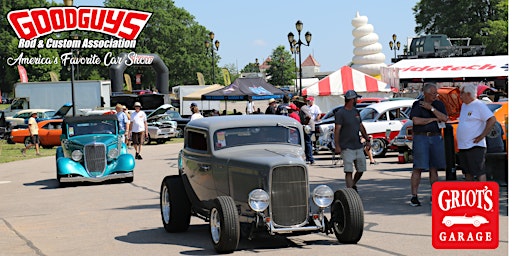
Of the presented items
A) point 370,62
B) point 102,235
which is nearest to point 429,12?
point 370,62

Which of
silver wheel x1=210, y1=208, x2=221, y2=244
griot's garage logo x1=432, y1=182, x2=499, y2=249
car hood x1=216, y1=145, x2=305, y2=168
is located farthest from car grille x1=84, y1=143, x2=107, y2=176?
griot's garage logo x1=432, y1=182, x2=499, y2=249

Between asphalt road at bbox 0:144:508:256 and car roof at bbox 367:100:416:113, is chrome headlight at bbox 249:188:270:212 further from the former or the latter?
car roof at bbox 367:100:416:113

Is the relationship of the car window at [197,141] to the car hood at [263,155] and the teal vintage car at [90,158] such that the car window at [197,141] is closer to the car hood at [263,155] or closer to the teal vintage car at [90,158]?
the car hood at [263,155]

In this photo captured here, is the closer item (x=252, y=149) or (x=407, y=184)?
(x=252, y=149)

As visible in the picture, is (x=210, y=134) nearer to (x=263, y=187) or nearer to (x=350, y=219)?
(x=263, y=187)

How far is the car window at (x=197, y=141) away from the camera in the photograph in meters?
11.4

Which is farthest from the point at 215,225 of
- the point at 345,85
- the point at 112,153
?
the point at 345,85

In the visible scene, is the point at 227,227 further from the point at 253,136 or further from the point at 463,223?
the point at 463,223

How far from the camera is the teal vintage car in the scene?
1944 cm

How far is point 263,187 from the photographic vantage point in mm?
9977

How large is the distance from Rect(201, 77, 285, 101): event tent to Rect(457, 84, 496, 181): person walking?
2237 centimetres

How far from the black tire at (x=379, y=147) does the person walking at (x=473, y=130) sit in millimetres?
11541

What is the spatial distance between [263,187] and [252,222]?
431 millimetres

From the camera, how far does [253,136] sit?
11141 mm
